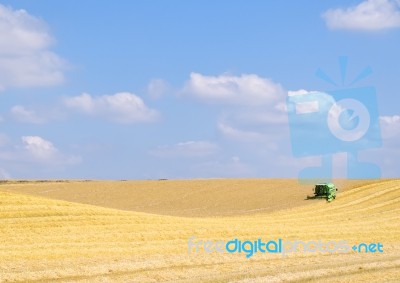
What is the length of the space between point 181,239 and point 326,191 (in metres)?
32.0

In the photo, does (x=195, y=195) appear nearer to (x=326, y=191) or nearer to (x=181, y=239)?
(x=326, y=191)

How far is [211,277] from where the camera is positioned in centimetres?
1972

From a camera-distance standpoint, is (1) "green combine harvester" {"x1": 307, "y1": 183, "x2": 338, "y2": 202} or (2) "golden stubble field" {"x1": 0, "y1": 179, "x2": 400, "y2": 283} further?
(1) "green combine harvester" {"x1": 307, "y1": 183, "x2": 338, "y2": 202}

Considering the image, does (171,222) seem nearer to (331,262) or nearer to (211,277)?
(331,262)

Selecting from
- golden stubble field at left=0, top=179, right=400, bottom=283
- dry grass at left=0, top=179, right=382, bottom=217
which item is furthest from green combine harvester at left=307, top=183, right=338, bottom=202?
dry grass at left=0, top=179, right=382, bottom=217

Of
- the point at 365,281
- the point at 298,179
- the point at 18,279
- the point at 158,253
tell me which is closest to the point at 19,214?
the point at 158,253

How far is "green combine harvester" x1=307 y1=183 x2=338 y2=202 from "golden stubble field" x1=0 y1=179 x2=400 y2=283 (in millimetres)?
1317

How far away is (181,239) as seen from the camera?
94.7ft

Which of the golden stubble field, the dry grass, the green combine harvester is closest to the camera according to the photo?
the golden stubble field

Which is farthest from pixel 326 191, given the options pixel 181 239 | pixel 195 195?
pixel 181 239

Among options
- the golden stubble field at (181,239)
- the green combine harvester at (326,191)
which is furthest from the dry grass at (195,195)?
the green combine harvester at (326,191)

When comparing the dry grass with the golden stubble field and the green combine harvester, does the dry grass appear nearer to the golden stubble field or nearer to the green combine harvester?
the golden stubble field

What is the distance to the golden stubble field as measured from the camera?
2028 centimetres

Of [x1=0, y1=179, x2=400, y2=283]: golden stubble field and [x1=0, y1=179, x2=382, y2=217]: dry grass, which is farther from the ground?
[x1=0, y1=179, x2=382, y2=217]: dry grass
